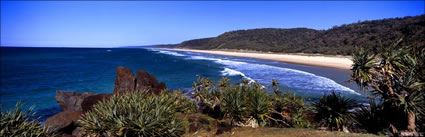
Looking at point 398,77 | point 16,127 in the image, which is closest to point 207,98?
point 16,127

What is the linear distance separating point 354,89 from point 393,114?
12.8 meters

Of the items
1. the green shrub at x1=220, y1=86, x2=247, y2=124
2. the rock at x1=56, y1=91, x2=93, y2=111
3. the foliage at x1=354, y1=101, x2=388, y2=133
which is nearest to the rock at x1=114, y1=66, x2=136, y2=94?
the rock at x1=56, y1=91, x2=93, y2=111

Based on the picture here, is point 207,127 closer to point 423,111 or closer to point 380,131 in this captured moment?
point 380,131

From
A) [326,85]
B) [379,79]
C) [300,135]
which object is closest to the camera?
Answer: [300,135]

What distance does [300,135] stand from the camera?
6.43 meters

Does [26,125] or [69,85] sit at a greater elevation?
[26,125]

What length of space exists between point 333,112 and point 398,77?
94.3 inches

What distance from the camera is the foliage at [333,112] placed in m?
8.60

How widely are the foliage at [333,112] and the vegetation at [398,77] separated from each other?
4.15 feet

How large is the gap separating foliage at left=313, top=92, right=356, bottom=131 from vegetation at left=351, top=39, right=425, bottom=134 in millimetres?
1265

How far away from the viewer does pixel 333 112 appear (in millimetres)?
8859

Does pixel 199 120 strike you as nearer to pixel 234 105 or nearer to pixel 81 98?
pixel 234 105

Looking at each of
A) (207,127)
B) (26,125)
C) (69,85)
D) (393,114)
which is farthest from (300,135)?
(69,85)

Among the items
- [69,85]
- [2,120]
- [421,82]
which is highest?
[421,82]
